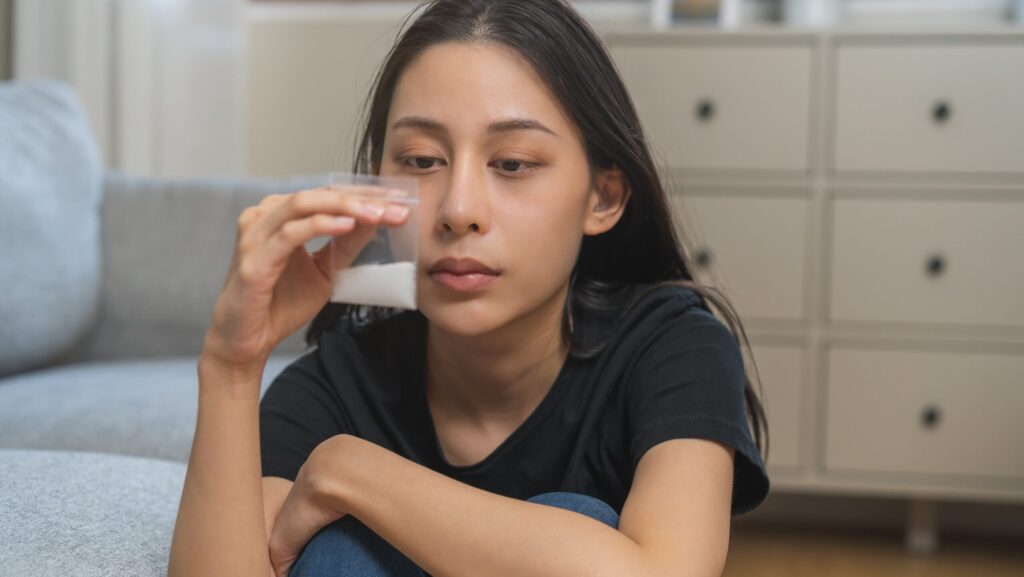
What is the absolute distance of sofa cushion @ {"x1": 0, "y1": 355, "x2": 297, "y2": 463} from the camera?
1618mm

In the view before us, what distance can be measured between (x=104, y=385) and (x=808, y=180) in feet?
4.87

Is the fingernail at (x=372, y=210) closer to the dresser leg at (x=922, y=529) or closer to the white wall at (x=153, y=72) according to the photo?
the dresser leg at (x=922, y=529)

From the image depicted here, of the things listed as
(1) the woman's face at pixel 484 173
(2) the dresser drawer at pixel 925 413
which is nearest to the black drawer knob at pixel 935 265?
(2) the dresser drawer at pixel 925 413

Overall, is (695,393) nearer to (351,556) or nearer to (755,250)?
(351,556)

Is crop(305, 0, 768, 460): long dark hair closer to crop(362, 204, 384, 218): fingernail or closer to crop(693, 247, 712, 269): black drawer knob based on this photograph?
crop(362, 204, 384, 218): fingernail

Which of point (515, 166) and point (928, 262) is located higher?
point (515, 166)

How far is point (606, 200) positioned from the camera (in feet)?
Answer: 4.12

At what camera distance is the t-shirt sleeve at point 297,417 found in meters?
1.15

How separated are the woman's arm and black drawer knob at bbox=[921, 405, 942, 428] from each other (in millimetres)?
1625

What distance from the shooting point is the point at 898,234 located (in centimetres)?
248

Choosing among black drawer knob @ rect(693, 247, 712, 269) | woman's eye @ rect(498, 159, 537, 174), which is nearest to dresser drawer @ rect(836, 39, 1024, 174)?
black drawer knob @ rect(693, 247, 712, 269)

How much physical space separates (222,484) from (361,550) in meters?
0.13

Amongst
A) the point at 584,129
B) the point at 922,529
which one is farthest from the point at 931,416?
the point at 584,129

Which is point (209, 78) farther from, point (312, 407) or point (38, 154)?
point (312, 407)
